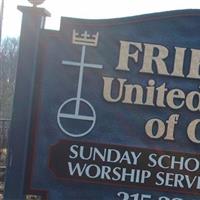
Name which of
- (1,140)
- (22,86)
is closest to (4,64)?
(1,140)

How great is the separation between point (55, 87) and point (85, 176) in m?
0.88

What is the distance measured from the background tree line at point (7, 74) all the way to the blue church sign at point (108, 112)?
4099 centimetres

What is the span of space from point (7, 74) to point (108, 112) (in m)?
46.2

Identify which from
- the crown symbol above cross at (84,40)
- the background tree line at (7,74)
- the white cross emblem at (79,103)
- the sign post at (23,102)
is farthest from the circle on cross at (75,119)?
the background tree line at (7,74)

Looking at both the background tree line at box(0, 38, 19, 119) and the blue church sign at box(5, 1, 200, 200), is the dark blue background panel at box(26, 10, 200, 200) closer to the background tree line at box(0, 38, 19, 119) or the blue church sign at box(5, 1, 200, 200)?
the blue church sign at box(5, 1, 200, 200)

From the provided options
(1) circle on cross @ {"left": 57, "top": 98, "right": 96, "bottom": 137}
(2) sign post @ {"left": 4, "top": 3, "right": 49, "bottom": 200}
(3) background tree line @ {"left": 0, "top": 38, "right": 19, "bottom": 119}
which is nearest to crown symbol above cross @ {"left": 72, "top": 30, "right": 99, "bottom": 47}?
(2) sign post @ {"left": 4, "top": 3, "right": 49, "bottom": 200}

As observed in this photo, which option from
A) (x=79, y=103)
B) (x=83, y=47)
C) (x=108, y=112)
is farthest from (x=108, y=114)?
(x=83, y=47)

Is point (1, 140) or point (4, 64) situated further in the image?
→ point (4, 64)

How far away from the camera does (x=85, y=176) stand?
235 inches

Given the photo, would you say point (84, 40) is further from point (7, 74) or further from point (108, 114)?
point (7, 74)

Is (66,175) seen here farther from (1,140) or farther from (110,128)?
(1,140)

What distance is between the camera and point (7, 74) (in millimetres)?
51469

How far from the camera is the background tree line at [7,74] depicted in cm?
4833

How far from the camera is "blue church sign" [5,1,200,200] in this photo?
5938 millimetres
